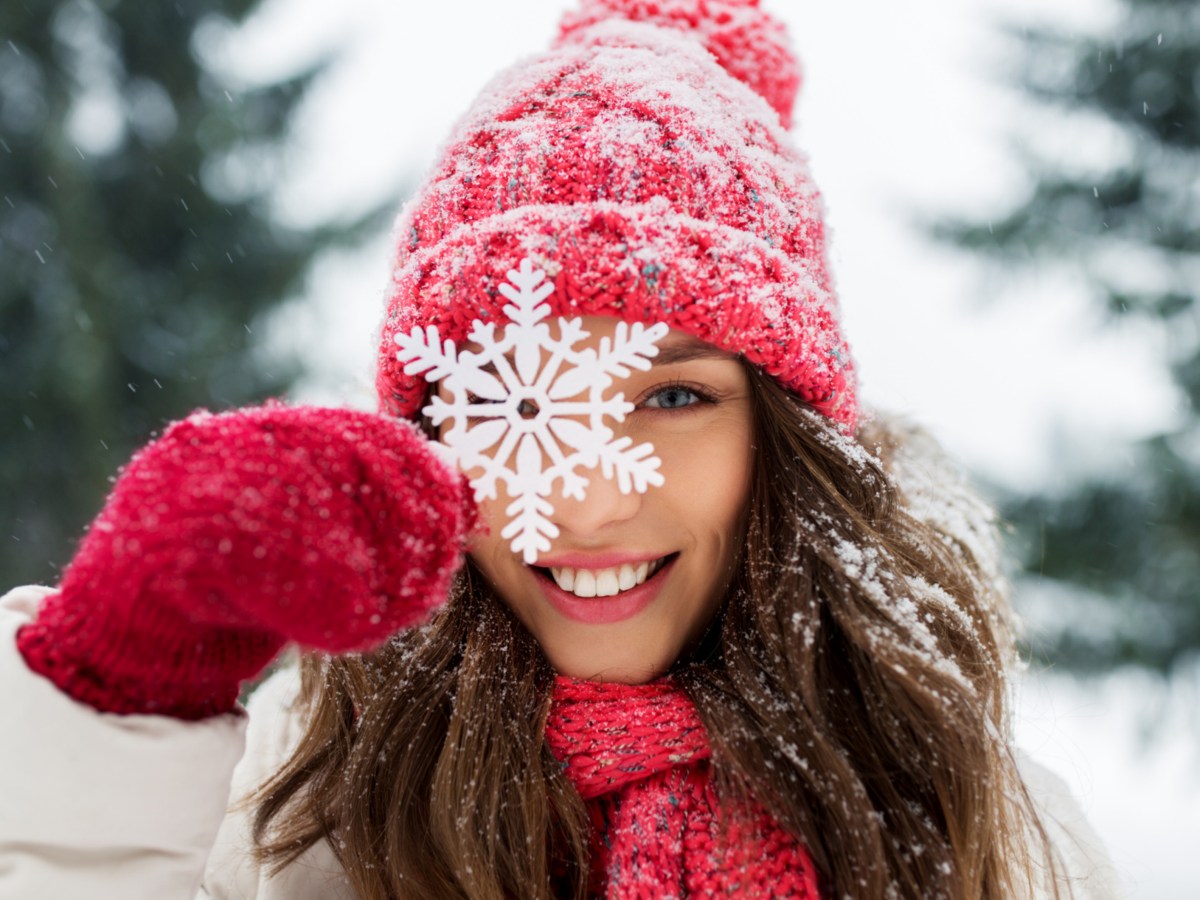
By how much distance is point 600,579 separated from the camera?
137 cm

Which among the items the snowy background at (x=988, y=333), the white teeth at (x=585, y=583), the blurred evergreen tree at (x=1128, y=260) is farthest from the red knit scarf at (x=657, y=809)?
the blurred evergreen tree at (x=1128, y=260)

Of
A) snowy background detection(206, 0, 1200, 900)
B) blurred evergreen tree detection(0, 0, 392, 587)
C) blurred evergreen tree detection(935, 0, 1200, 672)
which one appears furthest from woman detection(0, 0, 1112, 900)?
blurred evergreen tree detection(0, 0, 392, 587)

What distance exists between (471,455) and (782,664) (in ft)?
1.58

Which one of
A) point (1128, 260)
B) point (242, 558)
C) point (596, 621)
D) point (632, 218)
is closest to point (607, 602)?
point (596, 621)

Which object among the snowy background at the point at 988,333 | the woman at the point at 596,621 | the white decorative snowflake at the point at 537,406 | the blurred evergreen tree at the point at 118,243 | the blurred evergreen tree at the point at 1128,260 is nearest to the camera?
the woman at the point at 596,621

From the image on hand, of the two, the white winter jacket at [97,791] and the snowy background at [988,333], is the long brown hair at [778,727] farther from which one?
the snowy background at [988,333]

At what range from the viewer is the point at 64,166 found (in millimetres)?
4059

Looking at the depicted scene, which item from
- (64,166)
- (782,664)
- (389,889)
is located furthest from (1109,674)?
(64,166)

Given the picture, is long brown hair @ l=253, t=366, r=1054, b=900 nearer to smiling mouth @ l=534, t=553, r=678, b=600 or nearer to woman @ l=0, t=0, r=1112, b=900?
woman @ l=0, t=0, r=1112, b=900

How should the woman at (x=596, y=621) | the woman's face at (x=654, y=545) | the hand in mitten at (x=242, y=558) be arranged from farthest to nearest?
the woman's face at (x=654, y=545) < the woman at (x=596, y=621) < the hand in mitten at (x=242, y=558)

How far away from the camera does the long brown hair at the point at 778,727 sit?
1.24m

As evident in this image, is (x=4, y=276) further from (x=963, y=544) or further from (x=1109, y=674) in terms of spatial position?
(x=1109, y=674)

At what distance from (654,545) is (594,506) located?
0.51 feet

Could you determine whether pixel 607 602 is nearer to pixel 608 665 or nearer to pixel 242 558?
pixel 608 665
